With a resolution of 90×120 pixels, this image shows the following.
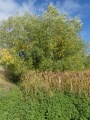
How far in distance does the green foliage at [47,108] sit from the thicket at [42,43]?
5924 millimetres

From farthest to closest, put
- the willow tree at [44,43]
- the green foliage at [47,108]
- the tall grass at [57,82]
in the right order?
the willow tree at [44,43]
the tall grass at [57,82]
the green foliage at [47,108]

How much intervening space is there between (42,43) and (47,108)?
6.92 metres

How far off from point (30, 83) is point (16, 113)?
1.88 m

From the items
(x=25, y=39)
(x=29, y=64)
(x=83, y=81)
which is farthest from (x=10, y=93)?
(x=25, y=39)

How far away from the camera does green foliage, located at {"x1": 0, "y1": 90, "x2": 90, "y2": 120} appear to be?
32.6 feet

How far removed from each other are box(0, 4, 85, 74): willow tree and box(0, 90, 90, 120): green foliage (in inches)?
234

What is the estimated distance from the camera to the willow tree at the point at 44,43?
54.2 ft

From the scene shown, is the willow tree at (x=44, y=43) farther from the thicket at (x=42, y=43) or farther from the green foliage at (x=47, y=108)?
the green foliage at (x=47, y=108)

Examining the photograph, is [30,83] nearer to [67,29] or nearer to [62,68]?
[62,68]

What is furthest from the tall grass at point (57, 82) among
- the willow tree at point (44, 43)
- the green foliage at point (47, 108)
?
the willow tree at point (44, 43)

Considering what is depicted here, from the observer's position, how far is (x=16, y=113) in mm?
10102

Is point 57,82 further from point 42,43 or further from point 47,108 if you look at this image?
point 42,43

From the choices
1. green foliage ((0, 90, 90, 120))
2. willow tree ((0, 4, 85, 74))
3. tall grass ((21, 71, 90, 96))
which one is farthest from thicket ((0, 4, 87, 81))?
green foliage ((0, 90, 90, 120))

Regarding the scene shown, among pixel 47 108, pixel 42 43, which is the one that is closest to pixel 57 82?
pixel 47 108
